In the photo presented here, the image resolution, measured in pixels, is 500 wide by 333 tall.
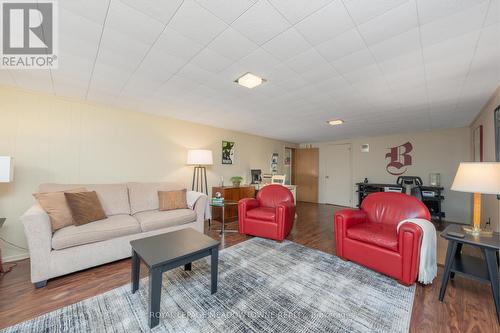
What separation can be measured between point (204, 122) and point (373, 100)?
320 centimetres

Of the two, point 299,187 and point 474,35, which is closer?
point 474,35

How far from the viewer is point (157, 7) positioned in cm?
129

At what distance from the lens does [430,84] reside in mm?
2369

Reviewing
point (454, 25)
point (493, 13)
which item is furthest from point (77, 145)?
point (493, 13)

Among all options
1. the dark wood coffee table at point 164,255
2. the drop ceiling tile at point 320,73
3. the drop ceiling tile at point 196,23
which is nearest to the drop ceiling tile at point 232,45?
the drop ceiling tile at point 196,23

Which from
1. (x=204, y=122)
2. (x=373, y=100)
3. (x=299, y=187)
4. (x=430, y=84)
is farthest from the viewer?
(x=299, y=187)

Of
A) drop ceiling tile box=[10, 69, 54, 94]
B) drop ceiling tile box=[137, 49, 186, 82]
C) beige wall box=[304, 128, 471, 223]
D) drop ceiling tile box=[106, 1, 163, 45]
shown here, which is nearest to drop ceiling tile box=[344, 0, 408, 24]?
drop ceiling tile box=[106, 1, 163, 45]

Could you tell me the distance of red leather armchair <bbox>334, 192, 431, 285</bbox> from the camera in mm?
1875

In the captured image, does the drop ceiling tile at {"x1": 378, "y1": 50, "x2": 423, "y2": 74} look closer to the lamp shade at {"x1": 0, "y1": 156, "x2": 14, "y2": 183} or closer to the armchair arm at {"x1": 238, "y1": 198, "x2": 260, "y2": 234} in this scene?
the armchair arm at {"x1": 238, "y1": 198, "x2": 260, "y2": 234}

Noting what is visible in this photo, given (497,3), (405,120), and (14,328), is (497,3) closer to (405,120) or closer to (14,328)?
(405,120)

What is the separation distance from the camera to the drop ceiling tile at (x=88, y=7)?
4.13 feet

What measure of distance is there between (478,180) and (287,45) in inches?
80.1

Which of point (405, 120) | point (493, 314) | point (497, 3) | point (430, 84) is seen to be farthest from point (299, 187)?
point (497, 3)

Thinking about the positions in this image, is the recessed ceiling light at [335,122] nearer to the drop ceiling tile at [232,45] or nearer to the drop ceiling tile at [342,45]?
the drop ceiling tile at [342,45]
